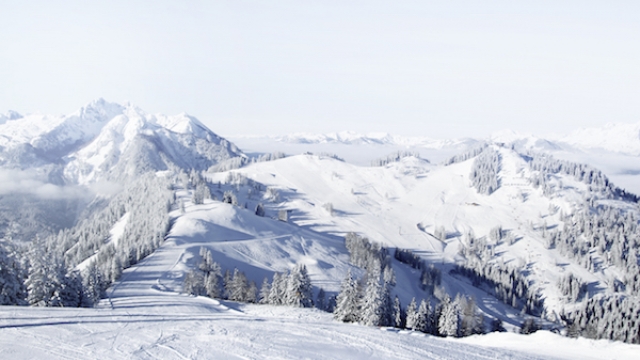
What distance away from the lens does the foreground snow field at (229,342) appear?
1875 centimetres

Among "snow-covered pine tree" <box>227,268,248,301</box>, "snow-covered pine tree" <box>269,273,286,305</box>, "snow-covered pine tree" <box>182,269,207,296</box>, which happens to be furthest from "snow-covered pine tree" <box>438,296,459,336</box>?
"snow-covered pine tree" <box>182,269,207,296</box>

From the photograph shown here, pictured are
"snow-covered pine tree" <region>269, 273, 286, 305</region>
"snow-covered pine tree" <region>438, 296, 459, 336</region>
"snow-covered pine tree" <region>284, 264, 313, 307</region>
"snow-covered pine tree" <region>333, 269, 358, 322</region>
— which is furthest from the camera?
"snow-covered pine tree" <region>269, 273, 286, 305</region>

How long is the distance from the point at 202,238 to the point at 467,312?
79008 mm

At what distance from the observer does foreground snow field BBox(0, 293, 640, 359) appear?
1875 cm

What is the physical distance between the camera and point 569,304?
141875 mm

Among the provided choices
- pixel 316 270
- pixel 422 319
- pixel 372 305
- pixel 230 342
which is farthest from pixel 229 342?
pixel 316 270

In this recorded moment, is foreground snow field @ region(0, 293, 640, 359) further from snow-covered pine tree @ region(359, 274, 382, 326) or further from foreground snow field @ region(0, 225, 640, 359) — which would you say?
snow-covered pine tree @ region(359, 274, 382, 326)

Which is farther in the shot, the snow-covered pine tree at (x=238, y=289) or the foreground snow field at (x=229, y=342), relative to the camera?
the snow-covered pine tree at (x=238, y=289)

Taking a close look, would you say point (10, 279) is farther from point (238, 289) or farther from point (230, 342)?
point (238, 289)

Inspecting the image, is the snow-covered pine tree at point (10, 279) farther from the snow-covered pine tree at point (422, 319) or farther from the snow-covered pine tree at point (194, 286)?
the snow-covered pine tree at point (422, 319)

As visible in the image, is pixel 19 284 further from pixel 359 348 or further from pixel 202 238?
pixel 202 238

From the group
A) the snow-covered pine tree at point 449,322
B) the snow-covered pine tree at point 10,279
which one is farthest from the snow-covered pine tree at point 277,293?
the snow-covered pine tree at point 10,279

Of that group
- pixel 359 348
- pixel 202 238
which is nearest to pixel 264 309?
pixel 359 348

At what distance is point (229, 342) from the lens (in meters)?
20.8
